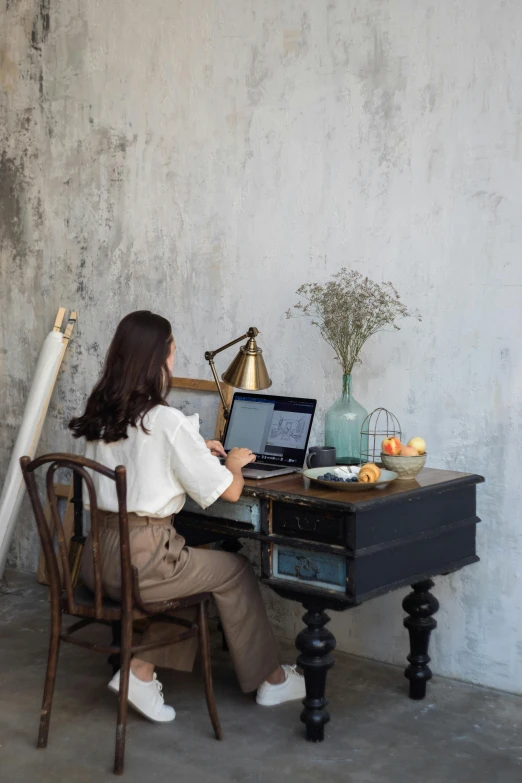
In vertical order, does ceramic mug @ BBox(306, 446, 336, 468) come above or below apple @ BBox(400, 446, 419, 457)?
below

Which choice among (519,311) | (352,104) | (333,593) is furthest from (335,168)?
(333,593)

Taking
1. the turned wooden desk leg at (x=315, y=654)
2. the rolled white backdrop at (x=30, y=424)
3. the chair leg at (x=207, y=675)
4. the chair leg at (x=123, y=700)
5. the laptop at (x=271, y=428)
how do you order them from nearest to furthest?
the chair leg at (x=123, y=700), the turned wooden desk leg at (x=315, y=654), the chair leg at (x=207, y=675), the laptop at (x=271, y=428), the rolled white backdrop at (x=30, y=424)

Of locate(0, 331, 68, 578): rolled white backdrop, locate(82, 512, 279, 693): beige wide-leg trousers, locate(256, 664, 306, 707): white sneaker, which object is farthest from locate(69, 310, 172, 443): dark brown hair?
locate(0, 331, 68, 578): rolled white backdrop

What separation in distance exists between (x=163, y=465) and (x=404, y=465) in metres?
0.82

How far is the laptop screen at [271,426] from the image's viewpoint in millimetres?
3412

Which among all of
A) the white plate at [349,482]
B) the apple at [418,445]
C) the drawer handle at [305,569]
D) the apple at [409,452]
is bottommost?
the drawer handle at [305,569]

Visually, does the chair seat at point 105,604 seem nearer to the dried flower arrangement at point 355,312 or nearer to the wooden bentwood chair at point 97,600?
the wooden bentwood chair at point 97,600

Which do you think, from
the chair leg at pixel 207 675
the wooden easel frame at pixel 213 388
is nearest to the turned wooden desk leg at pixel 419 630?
the chair leg at pixel 207 675

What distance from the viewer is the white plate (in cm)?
283

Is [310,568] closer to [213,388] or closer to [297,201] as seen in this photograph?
[213,388]

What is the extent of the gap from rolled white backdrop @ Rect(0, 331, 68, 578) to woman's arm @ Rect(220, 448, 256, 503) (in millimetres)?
1860

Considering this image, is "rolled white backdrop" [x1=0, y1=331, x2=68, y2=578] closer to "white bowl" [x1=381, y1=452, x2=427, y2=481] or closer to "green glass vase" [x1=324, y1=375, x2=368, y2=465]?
"green glass vase" [x1=324, y1=375, x2=368, y2=465]

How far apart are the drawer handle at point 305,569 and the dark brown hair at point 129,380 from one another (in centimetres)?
67

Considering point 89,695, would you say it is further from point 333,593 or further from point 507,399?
point 507,399
